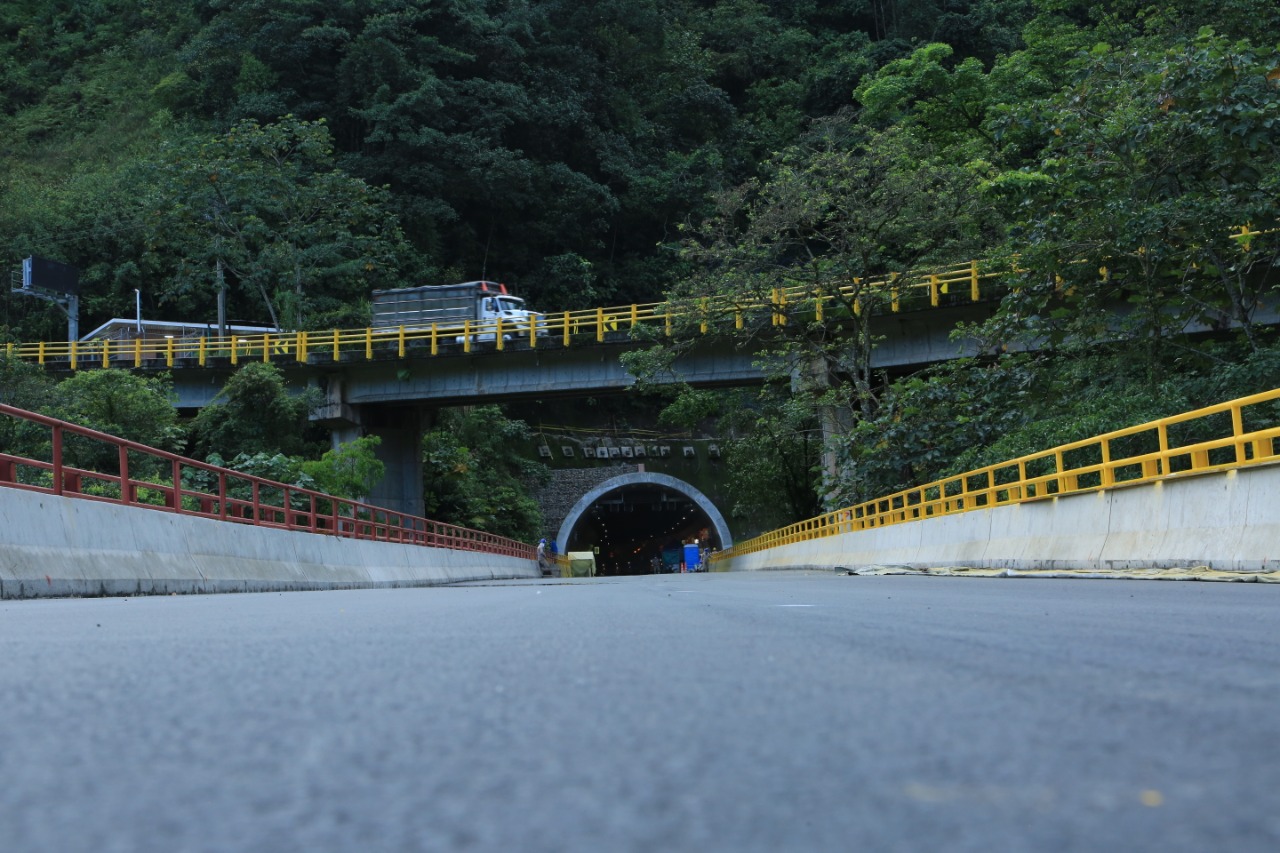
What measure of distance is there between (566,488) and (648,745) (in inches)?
2875

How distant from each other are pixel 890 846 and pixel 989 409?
3167cm

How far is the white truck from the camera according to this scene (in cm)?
5975

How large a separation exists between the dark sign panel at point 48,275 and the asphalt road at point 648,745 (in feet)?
217

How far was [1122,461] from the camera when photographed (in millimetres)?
15242

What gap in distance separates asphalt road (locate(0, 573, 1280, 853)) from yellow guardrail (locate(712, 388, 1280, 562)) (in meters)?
9.14

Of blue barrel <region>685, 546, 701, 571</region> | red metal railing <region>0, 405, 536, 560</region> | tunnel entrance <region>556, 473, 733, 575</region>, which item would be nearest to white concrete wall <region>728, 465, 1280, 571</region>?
red metal railing <region>0, 405, 536, 560</region>

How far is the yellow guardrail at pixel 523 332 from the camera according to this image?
40.8 metres

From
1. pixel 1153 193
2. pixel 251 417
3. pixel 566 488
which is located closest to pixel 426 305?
pixel 251 417

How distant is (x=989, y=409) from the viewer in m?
32.0

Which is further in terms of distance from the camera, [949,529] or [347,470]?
[347,470]

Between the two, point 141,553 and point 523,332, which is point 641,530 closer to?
point 523,332

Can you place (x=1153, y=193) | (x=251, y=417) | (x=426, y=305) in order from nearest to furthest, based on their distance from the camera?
(x=1153, y=193) < (x=251, y=417) < (x=426, y=305)

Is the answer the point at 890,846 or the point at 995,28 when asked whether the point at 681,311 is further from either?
the point at 995,28

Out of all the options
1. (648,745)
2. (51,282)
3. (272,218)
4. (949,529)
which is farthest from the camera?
(272,218)
